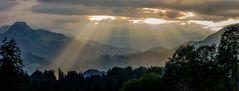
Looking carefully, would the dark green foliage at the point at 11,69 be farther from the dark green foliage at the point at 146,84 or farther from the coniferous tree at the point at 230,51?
the dark green foliage at the point at 146,84

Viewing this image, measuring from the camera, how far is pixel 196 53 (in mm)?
78500

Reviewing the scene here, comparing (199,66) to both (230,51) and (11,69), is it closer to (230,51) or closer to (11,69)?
(230,51)

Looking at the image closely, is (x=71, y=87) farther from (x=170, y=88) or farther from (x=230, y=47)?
(x=230, y=47)

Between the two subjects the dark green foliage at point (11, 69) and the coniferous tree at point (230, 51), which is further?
the dark green foliage at point (11, 69)

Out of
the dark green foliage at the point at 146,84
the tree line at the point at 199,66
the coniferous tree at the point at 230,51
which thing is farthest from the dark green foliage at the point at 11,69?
the dark green foliage at the point at 146,84

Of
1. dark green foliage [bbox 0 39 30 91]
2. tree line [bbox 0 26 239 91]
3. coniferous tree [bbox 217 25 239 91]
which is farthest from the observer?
dark green foliage [bbox 0 39 30 91]

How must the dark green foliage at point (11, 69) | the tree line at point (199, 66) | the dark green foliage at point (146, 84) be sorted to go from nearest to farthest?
Result: the tree line at point (199, 66) < the dark green foliage at point (11, 69) < the dark green foliage at point (146, 84)

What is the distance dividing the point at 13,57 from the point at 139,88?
51.7 m

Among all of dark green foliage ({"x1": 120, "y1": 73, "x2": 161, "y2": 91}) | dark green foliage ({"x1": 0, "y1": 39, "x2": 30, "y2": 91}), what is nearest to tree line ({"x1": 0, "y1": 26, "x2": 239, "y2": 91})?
dark green foliage ({"x1": 0, "y1": 39, "x2": 30, "y2": 91})

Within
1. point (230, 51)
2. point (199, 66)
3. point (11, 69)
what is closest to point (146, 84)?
point (199, 66)

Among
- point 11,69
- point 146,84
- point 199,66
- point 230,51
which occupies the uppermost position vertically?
point 230,51

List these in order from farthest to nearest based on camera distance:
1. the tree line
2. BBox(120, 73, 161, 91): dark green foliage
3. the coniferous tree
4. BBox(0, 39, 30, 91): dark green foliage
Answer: BBox(120, 73, 161, 91): dark green foliage < BBox(0, 39, 30, 91): dark green foliage < the tree line < the coniferous tree

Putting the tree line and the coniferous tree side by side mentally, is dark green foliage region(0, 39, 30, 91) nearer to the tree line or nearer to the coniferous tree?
the tree line

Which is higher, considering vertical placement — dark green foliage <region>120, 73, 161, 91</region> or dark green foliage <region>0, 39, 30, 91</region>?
dark green foliage <region>0, 39, 30, 91</region>
